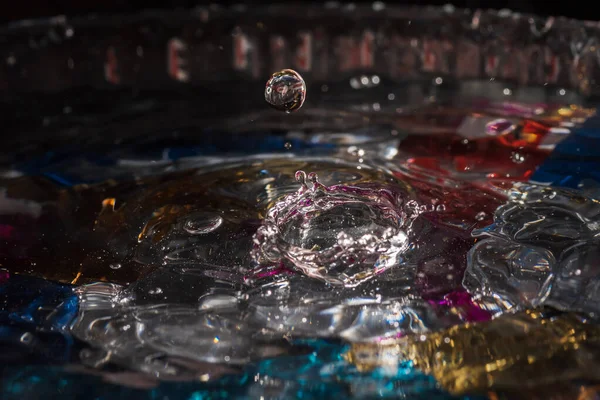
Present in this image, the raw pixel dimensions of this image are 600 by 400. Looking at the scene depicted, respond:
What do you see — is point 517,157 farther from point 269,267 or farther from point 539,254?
point 269,267

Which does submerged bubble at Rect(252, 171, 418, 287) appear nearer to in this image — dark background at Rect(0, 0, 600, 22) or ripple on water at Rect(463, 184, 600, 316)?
ripple on water at Rect(463, 184, 600, 316)

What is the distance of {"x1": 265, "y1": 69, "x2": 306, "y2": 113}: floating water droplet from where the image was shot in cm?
81

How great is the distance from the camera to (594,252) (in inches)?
22.9

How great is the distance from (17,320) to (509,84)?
76 centimetres

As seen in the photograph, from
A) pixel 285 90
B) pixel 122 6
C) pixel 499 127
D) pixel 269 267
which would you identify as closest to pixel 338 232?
pixel 269 267

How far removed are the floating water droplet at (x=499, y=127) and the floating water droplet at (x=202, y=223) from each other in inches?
15.1

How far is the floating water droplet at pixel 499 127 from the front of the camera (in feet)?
2.94

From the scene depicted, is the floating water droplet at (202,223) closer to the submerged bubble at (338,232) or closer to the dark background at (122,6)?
the submerged bubble at (338,232)

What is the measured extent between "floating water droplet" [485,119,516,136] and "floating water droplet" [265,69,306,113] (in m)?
0.25

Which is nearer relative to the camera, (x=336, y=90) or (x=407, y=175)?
(x=407, y=175)

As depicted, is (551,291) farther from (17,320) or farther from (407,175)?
(17,320)

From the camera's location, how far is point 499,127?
91cm

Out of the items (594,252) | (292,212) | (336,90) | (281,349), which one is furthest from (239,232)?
(336,90)

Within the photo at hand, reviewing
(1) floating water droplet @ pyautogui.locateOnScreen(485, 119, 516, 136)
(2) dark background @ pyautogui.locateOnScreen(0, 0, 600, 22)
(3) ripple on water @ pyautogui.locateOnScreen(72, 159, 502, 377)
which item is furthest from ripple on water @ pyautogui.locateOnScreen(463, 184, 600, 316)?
(2) dark background @ pyautogui.locateOnScreen(0, 0, 600, 22)
